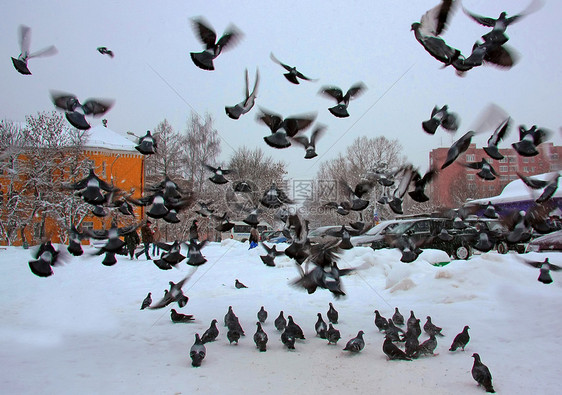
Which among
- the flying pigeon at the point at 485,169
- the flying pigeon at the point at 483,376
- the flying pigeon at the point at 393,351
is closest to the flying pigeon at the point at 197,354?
the flying pigeon at the point at 393,351

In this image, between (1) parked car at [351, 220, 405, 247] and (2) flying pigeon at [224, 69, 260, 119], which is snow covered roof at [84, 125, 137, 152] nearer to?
(1) parked car at [351, 220, 405, 247]

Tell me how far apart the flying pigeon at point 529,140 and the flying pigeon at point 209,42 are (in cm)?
265

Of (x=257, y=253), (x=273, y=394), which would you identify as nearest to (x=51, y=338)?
(x=273, y=394)

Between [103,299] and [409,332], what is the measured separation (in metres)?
4.63

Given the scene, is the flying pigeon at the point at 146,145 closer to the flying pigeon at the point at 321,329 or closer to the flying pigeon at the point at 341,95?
the flying pigeon at the point at 341,95

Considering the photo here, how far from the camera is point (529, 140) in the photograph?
359 cm

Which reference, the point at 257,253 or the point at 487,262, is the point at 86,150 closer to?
the point at 257,253

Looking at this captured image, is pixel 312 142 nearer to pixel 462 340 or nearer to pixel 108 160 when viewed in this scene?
pixel 462 340

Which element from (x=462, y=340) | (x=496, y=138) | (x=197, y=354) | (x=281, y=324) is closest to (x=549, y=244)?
(x=462, y=340)

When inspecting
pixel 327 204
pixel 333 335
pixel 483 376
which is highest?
pixel 327 204

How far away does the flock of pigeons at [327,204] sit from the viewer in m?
3.26

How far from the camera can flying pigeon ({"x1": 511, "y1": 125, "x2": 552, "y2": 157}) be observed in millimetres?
3568

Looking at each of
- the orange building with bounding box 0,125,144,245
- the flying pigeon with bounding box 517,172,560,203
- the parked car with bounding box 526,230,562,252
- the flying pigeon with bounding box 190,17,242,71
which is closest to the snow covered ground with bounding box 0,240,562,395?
the flying pigeon with bounding box 517,172,560,203

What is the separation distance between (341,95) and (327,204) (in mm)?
1110
